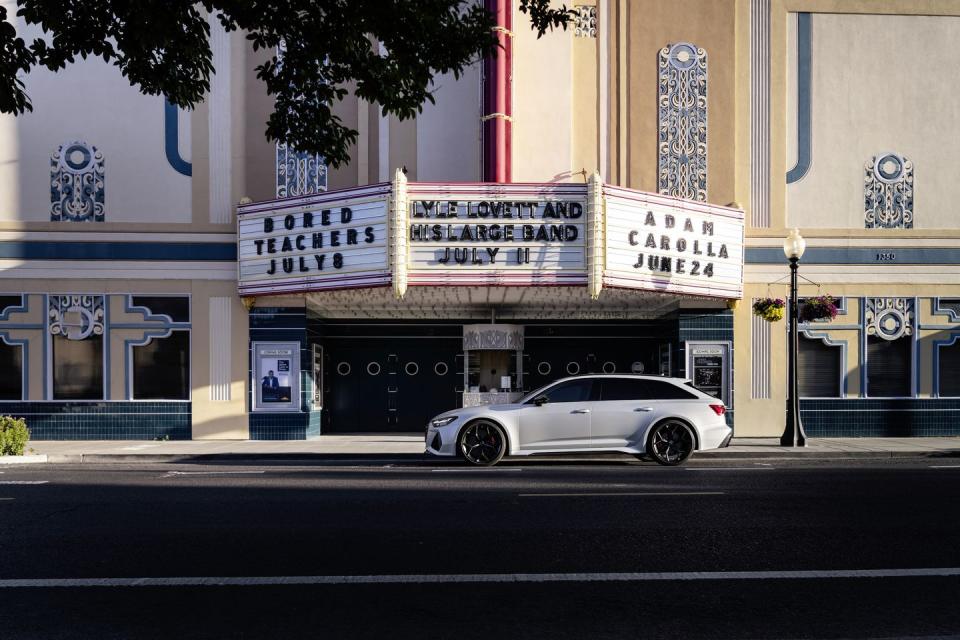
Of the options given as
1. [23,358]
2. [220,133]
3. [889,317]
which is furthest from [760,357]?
[23,358]

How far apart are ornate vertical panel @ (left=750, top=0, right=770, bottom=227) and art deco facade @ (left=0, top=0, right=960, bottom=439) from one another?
0.05 metres

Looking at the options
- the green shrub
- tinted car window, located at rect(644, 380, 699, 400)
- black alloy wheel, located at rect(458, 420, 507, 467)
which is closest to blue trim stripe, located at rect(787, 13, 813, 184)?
tinted car window, located at rect(644, 380, 699, 400)

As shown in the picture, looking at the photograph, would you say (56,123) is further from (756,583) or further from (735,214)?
(756,583)

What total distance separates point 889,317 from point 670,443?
9.78 meters

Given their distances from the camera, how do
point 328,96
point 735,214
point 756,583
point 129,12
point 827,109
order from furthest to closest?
point 827,109 → point 735,214 → point 328,96 → point 129,12 → point 756,583

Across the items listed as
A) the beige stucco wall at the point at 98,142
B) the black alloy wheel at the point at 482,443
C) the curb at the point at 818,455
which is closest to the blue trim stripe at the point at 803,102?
the curb at the point at 818,455

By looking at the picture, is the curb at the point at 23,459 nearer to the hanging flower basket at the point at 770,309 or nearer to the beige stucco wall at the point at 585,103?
the beige stucco wall at the point at 585,103

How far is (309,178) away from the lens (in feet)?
71.5

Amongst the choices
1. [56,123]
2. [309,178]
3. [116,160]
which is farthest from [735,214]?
[56,123]

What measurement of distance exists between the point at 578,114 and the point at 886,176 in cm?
757

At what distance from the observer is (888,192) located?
72.8 feet

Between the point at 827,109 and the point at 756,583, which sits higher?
the point at 827,109

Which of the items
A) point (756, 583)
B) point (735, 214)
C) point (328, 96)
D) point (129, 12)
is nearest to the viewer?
point (756, 583)

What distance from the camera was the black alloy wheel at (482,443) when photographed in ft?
48.5
